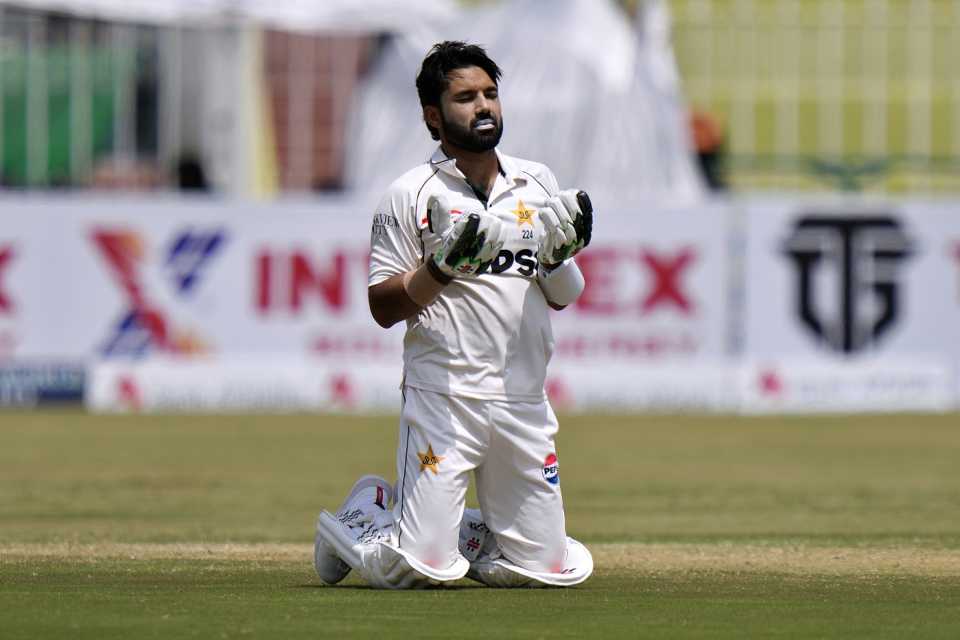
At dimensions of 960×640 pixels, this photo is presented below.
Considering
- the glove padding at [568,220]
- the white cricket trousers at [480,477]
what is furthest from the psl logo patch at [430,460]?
the glove padding at [568,220]

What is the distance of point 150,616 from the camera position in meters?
6.20

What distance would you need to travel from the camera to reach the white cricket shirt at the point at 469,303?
7211 millimetres

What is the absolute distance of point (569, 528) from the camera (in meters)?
11.3

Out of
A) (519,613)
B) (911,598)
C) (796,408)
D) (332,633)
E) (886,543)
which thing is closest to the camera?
(332,633)

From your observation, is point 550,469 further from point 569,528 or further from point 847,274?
point 847,274

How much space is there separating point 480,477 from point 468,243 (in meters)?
1.00

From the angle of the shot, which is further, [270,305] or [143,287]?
[270,305]

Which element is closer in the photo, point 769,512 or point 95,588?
point 95,588

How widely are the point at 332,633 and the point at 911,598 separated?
88.4 inches

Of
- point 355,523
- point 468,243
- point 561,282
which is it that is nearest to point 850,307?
point 561,282

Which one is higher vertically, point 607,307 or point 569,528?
point 607,307

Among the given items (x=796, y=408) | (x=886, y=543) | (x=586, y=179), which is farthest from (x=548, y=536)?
(x=586, y=179)

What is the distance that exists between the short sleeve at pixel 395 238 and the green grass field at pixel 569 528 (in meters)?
1.18

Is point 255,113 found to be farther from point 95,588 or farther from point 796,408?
point 95,588
